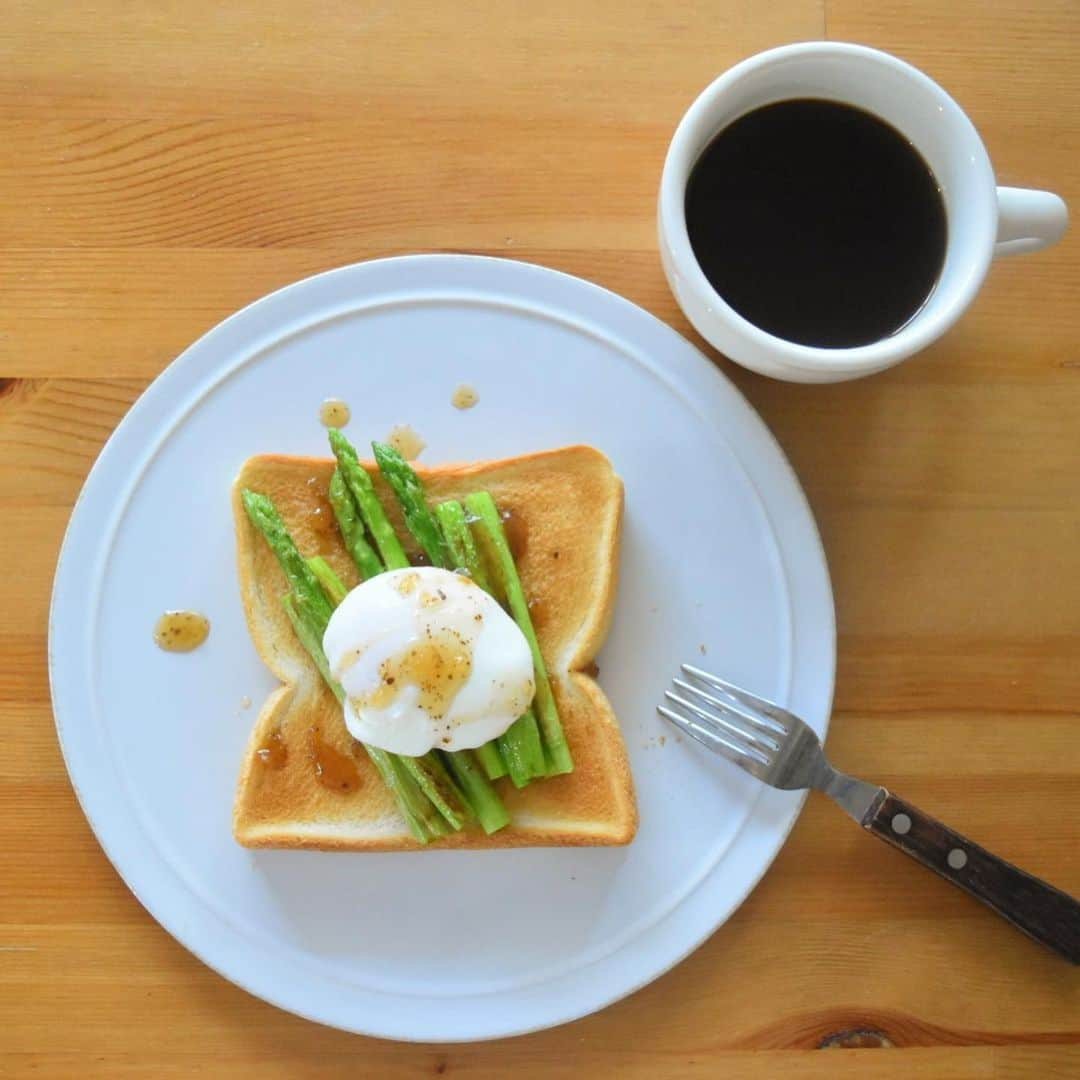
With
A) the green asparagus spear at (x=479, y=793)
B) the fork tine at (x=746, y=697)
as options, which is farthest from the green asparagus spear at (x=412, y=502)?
the fork tine at (x=746, y=697)

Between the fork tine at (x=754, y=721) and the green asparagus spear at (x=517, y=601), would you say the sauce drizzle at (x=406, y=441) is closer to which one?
the green asparagus spear at (x=517, y=601)

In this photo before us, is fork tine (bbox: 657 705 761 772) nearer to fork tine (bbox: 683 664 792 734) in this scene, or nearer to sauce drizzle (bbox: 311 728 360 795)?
fork tine (bbox: 683 664 792 734)

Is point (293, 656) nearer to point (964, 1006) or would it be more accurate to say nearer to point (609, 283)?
point (609, 283)

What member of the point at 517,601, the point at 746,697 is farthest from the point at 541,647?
the point at 746,697

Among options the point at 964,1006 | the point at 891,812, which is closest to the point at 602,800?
the point at 891,812

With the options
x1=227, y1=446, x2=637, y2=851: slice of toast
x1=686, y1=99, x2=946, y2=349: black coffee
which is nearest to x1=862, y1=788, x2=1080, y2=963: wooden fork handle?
x1=227, y1=446, x2=637, y2=851: slice of toast

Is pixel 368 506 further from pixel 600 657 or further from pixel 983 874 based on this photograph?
pixel 983 874
